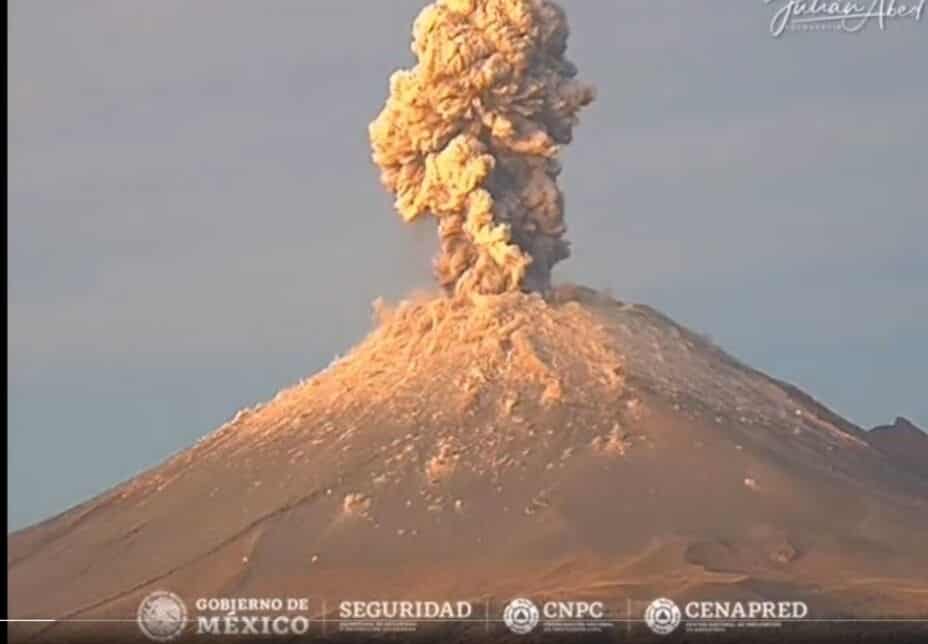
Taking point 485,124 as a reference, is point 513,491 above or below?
below

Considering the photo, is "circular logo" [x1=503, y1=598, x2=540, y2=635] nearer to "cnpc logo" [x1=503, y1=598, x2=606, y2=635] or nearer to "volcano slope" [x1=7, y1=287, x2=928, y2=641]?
"cnpc logo" [x1=503, y1=598, x2=606, y2=635]

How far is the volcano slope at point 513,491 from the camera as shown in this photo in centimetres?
5197

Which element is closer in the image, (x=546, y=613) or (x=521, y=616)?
(x=546, y=613)

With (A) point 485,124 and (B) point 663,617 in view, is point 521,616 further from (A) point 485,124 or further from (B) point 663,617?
(A) point 485,124

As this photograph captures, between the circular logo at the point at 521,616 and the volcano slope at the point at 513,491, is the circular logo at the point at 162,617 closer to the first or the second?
the volcano slope at the point at 513,491

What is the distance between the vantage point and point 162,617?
153 ft

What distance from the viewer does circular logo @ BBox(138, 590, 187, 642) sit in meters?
45.8

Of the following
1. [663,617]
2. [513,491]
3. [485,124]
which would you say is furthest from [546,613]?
[485,124]

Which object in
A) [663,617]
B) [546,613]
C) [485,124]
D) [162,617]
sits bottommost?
[663,617]

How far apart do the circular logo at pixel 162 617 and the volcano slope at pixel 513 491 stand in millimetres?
957

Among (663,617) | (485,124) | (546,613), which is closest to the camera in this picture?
(663,617)

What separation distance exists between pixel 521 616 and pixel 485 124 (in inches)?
509

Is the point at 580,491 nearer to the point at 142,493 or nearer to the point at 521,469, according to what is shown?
the point at 521,469

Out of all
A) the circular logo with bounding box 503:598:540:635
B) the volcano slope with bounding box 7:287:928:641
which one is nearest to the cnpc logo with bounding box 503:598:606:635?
the circular logo with bounding box 503:598:540:635
